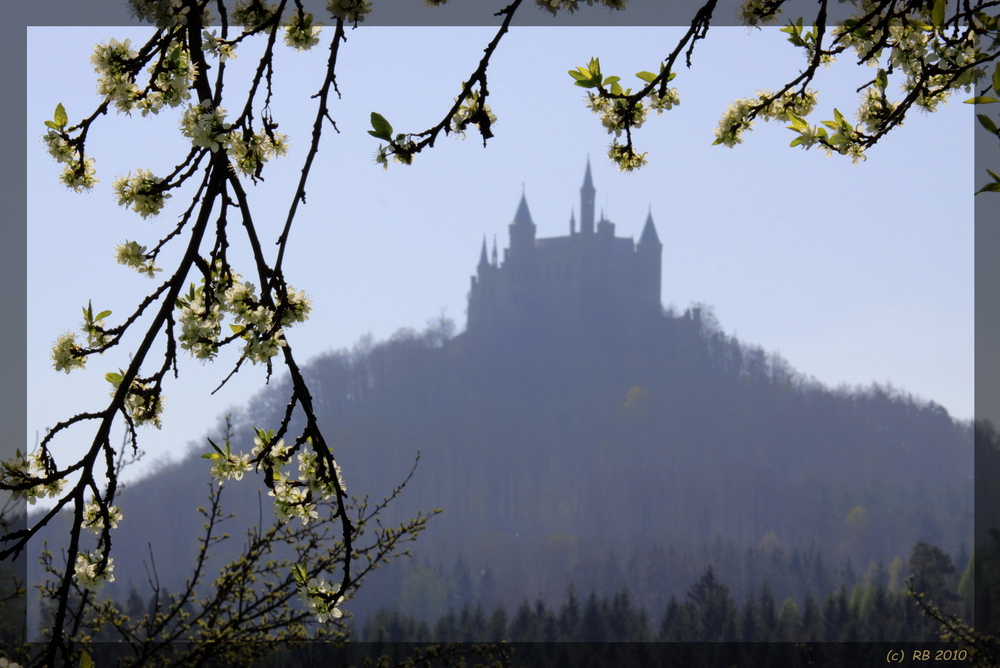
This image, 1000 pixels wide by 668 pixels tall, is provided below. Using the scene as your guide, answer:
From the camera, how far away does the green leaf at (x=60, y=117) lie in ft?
3.63

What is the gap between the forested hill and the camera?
48.4 feet

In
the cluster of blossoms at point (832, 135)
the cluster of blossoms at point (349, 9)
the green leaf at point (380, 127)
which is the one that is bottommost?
the green leaf at point (380, 127)

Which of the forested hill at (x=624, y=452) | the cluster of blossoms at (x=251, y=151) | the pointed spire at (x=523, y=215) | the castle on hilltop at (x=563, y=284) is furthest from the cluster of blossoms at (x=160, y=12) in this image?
the pointed spire at (x=523, y=215)

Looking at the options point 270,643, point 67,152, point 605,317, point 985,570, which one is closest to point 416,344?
point 605,317

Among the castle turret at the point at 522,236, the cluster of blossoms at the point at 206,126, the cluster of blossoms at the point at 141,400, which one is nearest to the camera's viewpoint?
the cluster of blossoms at the point at 206,126

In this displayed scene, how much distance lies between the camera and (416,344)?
1700 centimetres

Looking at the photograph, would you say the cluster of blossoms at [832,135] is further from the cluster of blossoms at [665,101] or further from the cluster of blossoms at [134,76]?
the cluster of blossoms at [134,76]

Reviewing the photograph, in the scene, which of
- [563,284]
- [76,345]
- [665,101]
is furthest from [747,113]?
[563,284]

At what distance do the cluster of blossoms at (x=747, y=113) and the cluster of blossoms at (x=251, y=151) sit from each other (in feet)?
2.43

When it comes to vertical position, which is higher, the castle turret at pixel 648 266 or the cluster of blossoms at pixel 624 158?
the castle turret at pixel 648 266

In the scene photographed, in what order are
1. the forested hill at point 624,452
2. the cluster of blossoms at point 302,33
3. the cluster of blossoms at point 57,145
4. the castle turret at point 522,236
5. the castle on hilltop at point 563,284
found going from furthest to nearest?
the castle turret at point 522,236 → the castle on hilltop at point 563,284 → the forested hill at point 624,452 → the cluster of blossoms at point 302,33 → the cluster of blossoms at point 57,145

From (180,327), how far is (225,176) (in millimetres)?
204

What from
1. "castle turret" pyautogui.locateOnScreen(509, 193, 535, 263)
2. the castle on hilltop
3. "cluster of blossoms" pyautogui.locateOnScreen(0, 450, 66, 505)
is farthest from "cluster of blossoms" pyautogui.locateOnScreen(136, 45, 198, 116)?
"castle turret" pyautogui.locateOnScreen(509, 193, 535, 263)

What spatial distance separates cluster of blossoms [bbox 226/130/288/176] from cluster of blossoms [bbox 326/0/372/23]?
0.17 meters
